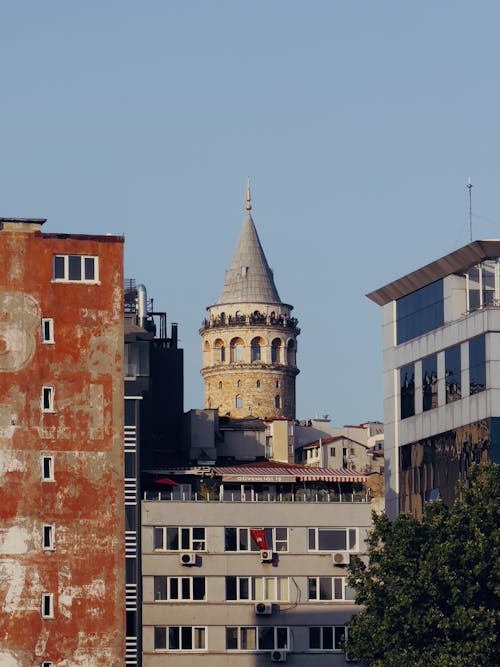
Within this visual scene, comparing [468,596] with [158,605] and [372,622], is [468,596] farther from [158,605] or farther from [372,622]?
[158,605]

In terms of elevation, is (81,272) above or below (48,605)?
above

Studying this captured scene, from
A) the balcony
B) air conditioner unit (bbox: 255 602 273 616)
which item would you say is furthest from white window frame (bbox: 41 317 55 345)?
air conditioner unit (bbox: 255 602 273 616)

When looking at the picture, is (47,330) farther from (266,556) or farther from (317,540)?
(317,540)

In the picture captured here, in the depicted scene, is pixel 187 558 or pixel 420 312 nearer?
pixel 420 312

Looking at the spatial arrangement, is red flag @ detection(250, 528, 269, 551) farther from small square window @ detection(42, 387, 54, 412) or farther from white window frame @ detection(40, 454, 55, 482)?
small square window @ detection(42, 387, 54, 412)

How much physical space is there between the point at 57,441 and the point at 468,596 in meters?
22.8

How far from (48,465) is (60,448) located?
980 millimetres

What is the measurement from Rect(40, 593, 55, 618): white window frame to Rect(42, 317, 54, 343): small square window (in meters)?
12.1

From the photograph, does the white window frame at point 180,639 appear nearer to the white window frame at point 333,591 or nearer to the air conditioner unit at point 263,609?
the air conditioner unit at point 263,609

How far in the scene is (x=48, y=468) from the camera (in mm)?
117188

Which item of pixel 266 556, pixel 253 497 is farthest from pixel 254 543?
pixel 253 497

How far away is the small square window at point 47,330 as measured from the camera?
118m

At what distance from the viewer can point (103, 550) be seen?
383ft

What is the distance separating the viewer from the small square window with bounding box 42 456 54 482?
117 meters
